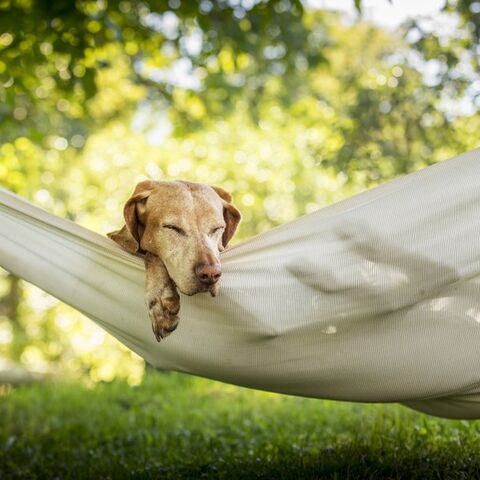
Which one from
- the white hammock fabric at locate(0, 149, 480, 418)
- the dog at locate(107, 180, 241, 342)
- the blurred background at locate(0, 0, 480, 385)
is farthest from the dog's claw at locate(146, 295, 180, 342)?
the blurred background at locate(0, 0, 480, 385)

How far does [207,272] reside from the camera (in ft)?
6.48

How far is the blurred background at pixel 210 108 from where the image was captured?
470 centimetres

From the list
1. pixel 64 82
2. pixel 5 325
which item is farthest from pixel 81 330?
pixel 64 82

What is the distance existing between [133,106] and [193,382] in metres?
6.29

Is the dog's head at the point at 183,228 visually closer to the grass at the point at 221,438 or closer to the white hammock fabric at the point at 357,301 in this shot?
the white hammock fabric at the point at 357,301

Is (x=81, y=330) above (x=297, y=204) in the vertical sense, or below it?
below

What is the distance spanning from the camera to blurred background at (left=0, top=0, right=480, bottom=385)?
4695 millimetres

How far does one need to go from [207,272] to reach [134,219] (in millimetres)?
409

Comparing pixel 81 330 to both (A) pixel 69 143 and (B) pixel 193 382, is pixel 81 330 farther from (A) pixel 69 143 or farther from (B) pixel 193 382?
(B) pixel 193 382

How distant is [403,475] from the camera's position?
2.58 m

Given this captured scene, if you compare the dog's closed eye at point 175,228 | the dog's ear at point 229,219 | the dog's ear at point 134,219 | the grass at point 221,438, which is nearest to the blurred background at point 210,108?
the grass at point 221,438

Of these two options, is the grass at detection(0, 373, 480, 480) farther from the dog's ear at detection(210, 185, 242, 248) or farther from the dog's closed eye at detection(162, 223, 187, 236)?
the dog's closed eye at detection(162, 223, 187, 236)

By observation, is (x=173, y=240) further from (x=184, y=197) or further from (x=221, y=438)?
(x=221, y=438)

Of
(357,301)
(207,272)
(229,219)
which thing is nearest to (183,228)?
(207,272)
